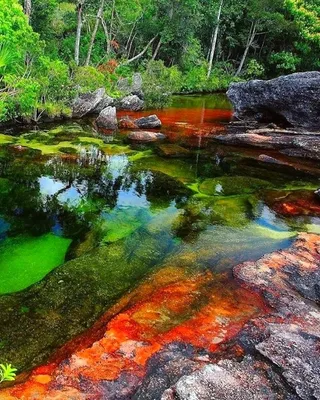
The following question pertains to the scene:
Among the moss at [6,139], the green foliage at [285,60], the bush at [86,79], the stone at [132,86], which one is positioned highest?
the green foliage at [285,60]

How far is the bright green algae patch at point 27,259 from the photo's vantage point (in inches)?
199

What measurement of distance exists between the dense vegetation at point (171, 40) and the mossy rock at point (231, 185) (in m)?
7.37

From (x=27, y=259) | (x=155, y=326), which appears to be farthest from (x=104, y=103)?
(x=155, y=326)

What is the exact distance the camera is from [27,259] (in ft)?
18.4

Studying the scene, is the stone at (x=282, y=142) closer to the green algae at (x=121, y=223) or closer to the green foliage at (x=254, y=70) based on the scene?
the green algae at (x=121, y=223)

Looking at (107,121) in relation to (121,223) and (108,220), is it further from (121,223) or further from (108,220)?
(121,223)

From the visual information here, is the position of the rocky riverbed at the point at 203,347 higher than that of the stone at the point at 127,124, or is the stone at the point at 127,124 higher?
the rocky riverbed at the point at 203,347

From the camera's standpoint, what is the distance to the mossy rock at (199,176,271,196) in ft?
28.4

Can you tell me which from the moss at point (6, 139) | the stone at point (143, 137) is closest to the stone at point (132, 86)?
the stone at point (143, 137)

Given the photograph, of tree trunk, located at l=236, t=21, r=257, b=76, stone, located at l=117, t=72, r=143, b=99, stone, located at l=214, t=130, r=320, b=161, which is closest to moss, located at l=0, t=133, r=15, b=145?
stone, located at l=214, t=130, r=320, b=161

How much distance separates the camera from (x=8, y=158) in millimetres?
9969

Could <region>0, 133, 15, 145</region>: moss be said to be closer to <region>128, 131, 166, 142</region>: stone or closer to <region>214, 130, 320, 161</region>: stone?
<region>128, 131, 166, 142</region>: stone

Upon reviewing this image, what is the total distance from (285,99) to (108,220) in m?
9.65

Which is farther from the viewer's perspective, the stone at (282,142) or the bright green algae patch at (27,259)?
the stone at (282,142)
